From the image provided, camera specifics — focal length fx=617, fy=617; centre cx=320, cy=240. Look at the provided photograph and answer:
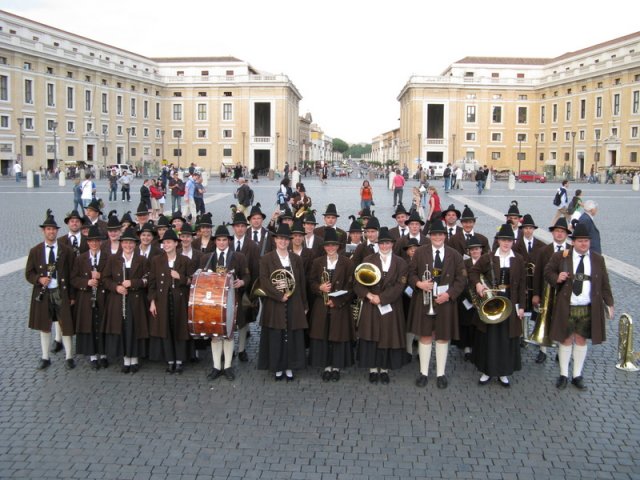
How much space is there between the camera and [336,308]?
756 cm

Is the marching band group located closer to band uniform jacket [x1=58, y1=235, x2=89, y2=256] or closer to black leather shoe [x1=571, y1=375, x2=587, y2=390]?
black leather shoe [x1=571, y1=375, x2=587, y2=390]

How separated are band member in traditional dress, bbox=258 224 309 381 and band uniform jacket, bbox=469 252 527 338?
2.15m

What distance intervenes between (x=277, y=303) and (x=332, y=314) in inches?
27.3

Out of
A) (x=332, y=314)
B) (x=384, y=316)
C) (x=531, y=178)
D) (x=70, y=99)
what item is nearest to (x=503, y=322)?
(x=384, y=316)

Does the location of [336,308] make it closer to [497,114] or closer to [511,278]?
[511,278]

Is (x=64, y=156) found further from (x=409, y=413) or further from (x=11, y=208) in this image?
(x=409, y=413)

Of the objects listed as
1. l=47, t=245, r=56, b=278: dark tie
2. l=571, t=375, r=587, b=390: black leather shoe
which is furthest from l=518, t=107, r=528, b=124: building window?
l=47, t=245, r=56, b=278: dark tie

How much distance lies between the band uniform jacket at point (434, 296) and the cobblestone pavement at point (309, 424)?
698 mm

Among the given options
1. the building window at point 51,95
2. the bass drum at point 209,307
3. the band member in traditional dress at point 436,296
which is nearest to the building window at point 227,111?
the building window at point 51,95

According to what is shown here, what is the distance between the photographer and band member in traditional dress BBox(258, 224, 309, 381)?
7418 mm

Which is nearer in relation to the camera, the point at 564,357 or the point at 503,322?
the point at 503,322

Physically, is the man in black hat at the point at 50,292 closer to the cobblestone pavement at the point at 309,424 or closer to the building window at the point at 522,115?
the cobblestone pavement at the point at 309,424

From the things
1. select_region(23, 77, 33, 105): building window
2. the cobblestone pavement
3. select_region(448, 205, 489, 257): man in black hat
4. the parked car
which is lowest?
the cobblestone pavement

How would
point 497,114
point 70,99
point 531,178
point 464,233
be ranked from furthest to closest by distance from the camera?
point 497,114
point 70,99
point 531,178
point 464,233
